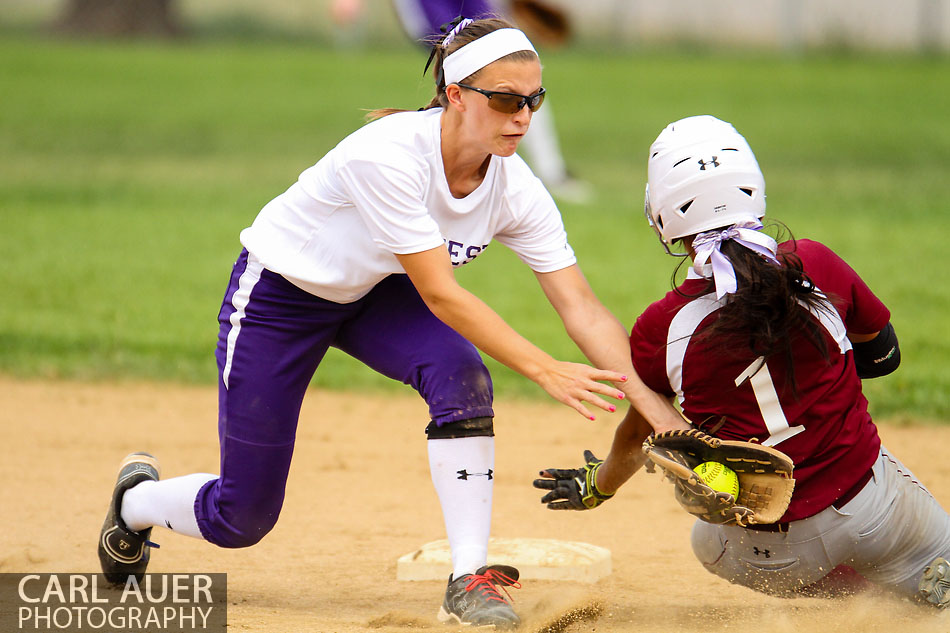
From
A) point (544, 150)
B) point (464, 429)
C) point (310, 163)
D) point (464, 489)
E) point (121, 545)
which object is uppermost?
point (310, 163)

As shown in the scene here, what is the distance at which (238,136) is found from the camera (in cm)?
1603

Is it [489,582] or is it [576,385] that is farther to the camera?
[489,582]

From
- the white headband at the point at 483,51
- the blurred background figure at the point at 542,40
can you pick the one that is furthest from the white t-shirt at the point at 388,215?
the blurred background figure at the point at 542,40

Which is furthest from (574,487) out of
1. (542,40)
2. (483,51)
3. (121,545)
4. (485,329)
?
(542,40)

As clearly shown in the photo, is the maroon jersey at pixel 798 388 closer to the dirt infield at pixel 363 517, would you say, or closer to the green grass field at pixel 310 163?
the dirt infield at pixel 363 517

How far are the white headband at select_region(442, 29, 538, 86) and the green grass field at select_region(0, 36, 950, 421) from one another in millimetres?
188

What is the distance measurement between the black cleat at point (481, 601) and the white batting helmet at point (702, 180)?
0.94m

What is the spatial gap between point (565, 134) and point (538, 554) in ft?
42.5

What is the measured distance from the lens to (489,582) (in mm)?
2881

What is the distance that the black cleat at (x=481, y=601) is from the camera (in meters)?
2.77

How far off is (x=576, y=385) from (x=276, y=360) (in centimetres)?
85

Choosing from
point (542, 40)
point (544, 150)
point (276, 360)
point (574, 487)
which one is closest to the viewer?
point (276, 360)

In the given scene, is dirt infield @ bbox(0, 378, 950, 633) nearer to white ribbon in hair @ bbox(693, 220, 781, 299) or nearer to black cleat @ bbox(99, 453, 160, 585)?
black cleat @ bbox(99, 453, 160, 585)

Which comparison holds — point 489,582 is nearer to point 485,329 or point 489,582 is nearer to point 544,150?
point 485,329
